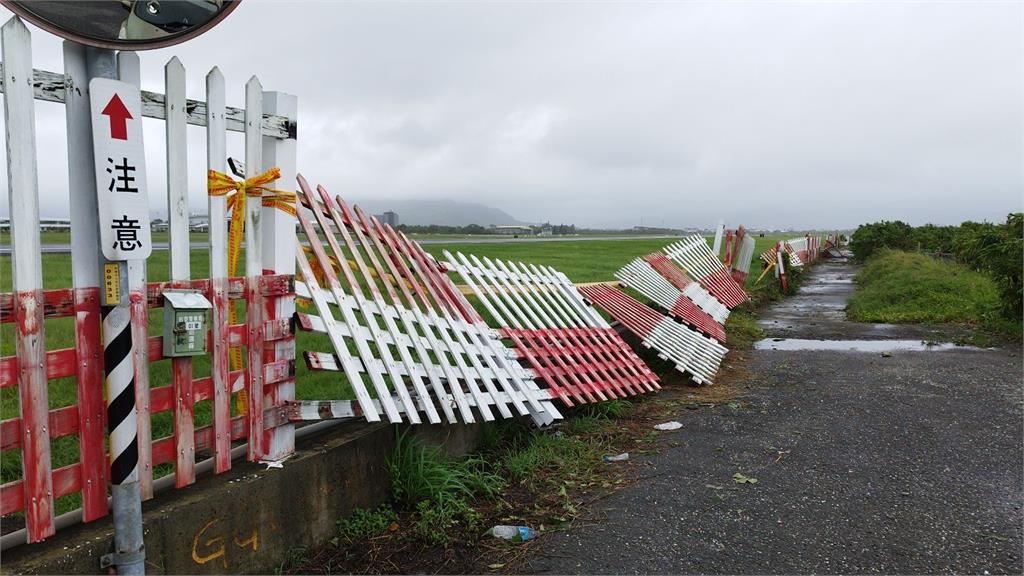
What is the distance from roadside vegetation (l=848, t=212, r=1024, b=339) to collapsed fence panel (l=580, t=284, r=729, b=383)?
534 cm

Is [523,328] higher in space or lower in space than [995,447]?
higher

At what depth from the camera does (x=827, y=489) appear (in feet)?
14.1

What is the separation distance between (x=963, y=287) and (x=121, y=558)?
1556cm

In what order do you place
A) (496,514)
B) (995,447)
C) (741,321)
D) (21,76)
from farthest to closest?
(741,321) < (995,447) < (496,514) < (21,76)

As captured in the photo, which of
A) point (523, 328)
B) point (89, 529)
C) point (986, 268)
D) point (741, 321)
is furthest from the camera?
point (741, 321)

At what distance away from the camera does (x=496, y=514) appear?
13.0 feet

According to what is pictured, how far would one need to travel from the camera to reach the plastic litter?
3.67 m

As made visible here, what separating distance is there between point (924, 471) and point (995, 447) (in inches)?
39.8

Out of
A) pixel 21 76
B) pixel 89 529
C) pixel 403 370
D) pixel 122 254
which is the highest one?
pixel 21 76

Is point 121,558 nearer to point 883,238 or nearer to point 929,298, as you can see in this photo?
point 929,298

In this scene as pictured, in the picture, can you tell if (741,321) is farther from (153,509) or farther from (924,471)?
(153,509)

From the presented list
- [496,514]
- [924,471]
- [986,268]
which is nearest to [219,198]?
[496,514]

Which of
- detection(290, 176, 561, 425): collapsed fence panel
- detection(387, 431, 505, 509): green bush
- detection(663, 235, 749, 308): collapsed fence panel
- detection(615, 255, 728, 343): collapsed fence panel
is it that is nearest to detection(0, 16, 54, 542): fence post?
detection(290, 176, 561, 425): collapsed fence panel

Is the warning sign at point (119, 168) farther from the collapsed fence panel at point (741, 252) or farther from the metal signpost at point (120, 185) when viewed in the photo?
the collapsed fence panel at point (741, 252)
